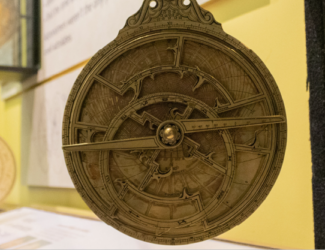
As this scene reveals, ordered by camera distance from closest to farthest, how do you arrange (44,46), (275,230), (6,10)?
1. (275,230)
2. (6,10)
3. (44,46)

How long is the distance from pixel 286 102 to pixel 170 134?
59cm

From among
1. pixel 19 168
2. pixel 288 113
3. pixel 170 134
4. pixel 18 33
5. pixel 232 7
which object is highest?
pixel 18 33

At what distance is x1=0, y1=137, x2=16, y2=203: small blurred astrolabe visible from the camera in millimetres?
1702

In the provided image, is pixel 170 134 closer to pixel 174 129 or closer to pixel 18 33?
pixel 174 129

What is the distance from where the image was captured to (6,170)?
172 centimetres

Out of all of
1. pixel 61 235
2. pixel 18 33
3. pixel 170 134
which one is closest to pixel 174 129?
pixel 170 134

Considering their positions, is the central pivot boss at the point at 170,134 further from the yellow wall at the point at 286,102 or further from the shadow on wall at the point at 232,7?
the shadow on wall at the point at 232,7

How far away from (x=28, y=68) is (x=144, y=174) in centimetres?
153

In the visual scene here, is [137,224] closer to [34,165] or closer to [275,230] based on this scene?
[275,230]

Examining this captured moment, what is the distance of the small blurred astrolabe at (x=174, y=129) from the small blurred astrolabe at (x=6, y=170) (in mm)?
959

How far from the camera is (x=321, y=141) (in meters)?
1.06

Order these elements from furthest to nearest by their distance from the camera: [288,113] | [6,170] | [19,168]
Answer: [19,168], [6,170], [288,113]

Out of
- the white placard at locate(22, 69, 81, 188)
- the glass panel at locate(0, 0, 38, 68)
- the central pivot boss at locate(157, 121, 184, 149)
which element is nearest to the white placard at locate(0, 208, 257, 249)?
the white placard at locate(22, 69, 81, 188)

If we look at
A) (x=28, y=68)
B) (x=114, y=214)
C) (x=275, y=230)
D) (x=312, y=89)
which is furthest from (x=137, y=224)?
(x=28, y=68)
